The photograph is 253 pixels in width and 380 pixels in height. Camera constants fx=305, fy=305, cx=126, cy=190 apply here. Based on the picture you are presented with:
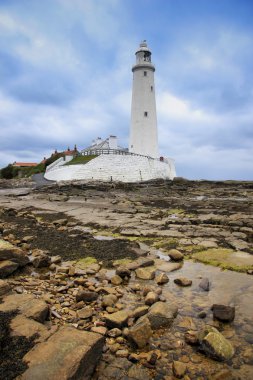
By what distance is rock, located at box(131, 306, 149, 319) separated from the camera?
484 centimetres

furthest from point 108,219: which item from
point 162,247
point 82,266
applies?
point 82,266

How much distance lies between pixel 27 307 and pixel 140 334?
1.68 metres

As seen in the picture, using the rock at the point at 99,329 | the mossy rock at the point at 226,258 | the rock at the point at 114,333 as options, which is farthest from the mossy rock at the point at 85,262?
the rock at the point at 114,333

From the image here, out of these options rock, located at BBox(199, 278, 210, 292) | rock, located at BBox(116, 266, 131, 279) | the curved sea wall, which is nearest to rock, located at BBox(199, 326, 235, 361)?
rock, located at BBox(199, 278, 210, 292)

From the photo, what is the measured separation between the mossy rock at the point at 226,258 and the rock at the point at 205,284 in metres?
1.26

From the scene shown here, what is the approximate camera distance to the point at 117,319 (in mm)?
4605

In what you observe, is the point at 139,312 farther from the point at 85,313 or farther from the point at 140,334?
the point at 85,313

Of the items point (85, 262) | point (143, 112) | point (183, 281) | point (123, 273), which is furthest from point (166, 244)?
point (143, 112)

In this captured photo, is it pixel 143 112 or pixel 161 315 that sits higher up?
pixel 143 112

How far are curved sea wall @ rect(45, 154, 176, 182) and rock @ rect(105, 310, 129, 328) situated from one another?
33.2 m

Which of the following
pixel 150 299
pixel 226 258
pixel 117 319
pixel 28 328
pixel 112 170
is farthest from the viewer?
pixel 112 170

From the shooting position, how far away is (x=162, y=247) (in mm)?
9375

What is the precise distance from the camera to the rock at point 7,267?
20.8 feet

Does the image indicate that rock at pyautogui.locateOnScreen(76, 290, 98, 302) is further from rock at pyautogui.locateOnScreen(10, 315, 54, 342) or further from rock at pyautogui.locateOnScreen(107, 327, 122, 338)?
rock at pyautogui.locateOnScreen(10, 315, 54, 342)
